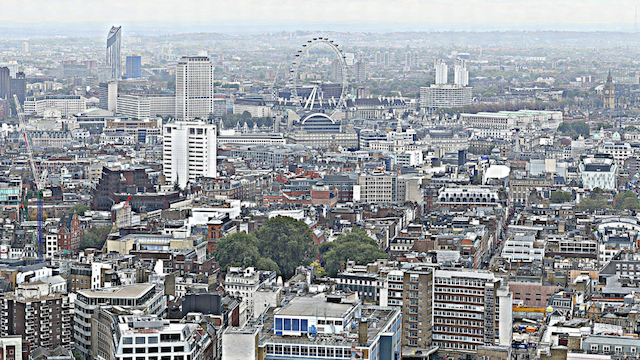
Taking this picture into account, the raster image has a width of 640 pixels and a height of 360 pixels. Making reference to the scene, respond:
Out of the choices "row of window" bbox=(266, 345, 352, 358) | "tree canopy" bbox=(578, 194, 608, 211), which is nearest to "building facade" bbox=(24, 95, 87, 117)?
"tree canopy" bbox=(578, 194, 608, 211)

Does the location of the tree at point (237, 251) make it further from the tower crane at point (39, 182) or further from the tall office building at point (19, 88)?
the tall office building at point (19, 88)

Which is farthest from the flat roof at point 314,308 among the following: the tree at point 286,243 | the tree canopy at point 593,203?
the tree canopy at point 593,203

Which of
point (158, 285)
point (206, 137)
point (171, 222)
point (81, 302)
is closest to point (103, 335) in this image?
point (81, 302)

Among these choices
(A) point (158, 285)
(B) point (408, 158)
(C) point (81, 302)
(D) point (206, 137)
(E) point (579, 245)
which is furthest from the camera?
(B) point (408, 158)

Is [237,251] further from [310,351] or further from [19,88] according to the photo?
[19,88]

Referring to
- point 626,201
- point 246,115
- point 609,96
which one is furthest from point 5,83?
point 626,201

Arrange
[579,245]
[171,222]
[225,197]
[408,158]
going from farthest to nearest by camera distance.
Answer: [408,158] → [225,197] → [171,222] → [579,245]

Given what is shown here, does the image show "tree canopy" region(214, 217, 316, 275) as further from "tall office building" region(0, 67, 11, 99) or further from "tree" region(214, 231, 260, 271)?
"tall office building" region(0, 67, 11, 99)

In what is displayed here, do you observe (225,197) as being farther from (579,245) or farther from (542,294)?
(542,294)
